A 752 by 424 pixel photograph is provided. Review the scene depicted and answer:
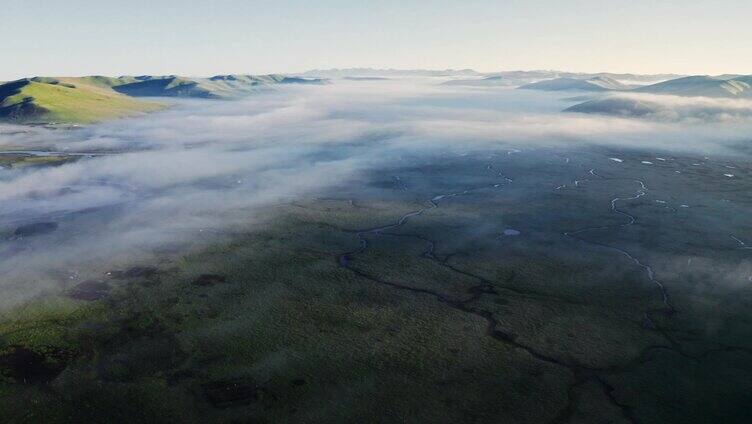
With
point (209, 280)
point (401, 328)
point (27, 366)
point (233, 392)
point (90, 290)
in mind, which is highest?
point (90, 290)

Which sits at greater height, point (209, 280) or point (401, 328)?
point (209, 280)

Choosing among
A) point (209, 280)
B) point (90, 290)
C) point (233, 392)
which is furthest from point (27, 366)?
point (209, 280)

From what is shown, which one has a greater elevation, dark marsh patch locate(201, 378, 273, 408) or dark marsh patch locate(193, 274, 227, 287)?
dark marsh patch locate(193, 274, 227, 287)

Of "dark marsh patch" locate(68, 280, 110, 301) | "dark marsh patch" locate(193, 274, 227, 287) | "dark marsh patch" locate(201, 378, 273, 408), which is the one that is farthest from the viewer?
"dark marsh patch" locate(193, 274, 227, 287)

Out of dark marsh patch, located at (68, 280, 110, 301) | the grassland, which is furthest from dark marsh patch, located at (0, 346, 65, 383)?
dark marsh patch, located at (68, 280, 110, 301)

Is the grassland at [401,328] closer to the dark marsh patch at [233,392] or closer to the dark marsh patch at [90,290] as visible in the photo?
the dark marsh patch at [233,392]

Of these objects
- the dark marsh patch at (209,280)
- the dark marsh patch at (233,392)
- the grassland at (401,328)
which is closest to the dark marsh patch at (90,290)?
the grassland at (401,328)

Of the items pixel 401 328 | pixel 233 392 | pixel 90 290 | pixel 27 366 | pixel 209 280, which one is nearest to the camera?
pixel 233 392

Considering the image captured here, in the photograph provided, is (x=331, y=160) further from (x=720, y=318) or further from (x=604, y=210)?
(x=720, y=318)

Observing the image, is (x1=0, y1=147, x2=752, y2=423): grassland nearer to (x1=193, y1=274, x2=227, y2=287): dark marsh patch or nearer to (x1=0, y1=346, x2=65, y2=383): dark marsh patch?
(x1=0, y1=346, x2=65, y2=383): dark marsh patch

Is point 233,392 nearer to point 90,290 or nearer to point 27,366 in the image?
point 27,366

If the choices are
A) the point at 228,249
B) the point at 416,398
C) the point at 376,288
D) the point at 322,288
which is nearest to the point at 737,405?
the point at 416,398
